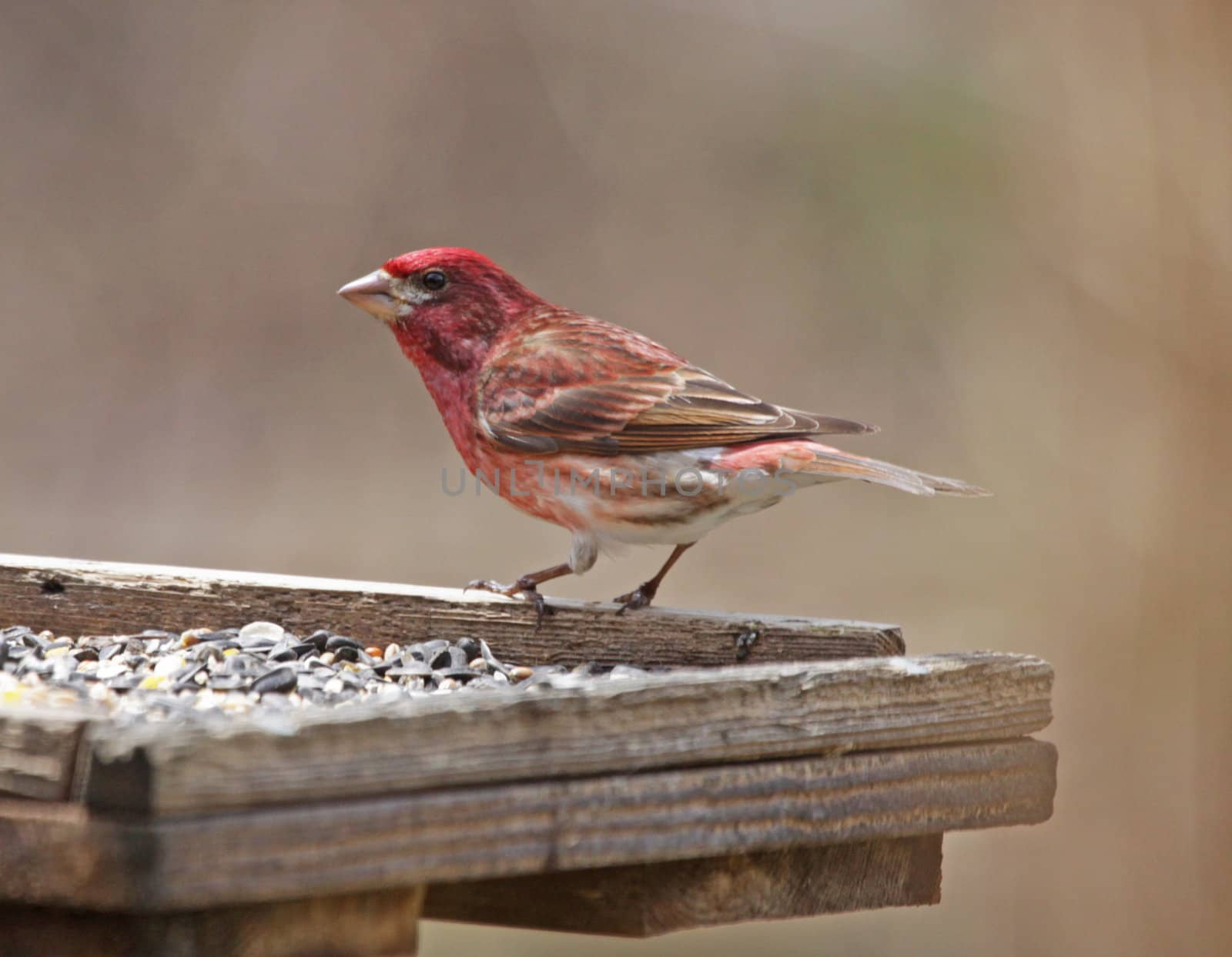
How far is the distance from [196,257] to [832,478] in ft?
15.3

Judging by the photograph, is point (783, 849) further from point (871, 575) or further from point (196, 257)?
point (196, 257)

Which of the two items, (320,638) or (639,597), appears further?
(639,597)

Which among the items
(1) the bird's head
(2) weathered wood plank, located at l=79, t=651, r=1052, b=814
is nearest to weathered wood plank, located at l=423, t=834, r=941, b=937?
(2) weathered wood plank, located at l=79, t=651, r=1052, b=814

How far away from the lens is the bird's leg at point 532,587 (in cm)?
361

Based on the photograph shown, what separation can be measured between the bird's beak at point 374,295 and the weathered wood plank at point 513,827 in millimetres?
2246

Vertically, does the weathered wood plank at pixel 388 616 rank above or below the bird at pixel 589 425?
below

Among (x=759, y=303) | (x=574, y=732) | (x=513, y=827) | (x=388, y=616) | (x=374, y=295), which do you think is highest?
(x=759, y=303)

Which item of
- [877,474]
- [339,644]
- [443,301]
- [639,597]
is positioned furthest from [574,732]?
[443,301]

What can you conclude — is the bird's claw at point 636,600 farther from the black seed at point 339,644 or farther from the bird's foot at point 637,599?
the black seed at point 339,644

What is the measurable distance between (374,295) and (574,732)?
91.0 inches

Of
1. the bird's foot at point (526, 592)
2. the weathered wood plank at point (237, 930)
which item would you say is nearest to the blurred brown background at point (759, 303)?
the bird's foot at point (526, 592)

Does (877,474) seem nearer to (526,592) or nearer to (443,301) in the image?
(526,592)

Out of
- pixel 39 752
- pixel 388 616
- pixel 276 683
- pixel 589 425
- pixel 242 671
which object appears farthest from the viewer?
pixel 589 425

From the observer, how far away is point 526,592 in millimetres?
3715
